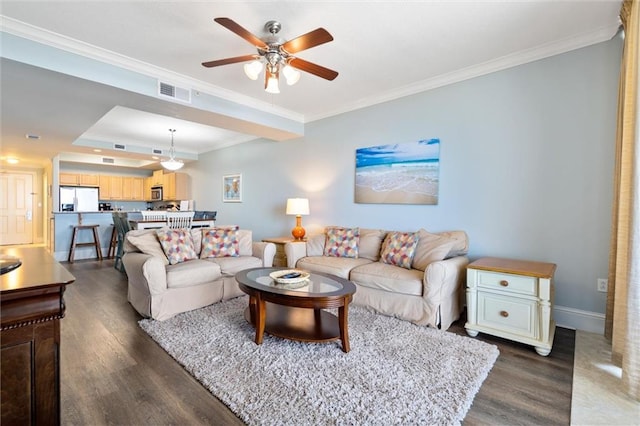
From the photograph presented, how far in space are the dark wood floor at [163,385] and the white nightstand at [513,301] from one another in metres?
0.12

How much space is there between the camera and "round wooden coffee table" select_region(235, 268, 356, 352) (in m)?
2.24

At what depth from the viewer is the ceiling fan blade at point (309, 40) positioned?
6.75 feet

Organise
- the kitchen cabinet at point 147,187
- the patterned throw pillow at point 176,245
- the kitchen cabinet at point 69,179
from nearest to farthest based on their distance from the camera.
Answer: the patterned throw pillow at point 176,245 < the kitchen cabinet at point 69,179 < the kitchen cabinet at point 147,187

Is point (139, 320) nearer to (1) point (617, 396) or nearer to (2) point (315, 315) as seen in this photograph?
(2) point (315, 315)

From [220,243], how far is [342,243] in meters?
1.56

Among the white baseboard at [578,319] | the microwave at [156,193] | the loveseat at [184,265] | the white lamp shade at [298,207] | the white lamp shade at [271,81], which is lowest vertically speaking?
the white baseboard at [578,319]

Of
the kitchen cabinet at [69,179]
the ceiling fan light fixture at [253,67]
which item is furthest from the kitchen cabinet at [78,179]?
the ceiling fan light fixture at [253,67]

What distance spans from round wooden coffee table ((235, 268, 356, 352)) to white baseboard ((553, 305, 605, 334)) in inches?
81.6

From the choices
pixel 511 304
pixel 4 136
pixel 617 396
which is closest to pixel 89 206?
pixel 4 136

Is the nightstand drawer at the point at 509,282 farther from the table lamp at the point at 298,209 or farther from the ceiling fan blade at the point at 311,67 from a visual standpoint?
the table lamp at the point at 298,209

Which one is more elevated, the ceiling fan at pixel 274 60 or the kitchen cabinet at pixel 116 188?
the ceiling fan at pixel 274 60

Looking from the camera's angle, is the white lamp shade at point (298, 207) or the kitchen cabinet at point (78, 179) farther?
the kitchen cabinet at point (78, 179)

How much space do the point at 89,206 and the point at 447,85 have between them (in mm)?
8722

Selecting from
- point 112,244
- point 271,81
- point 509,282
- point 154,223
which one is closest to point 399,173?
point 509,282
